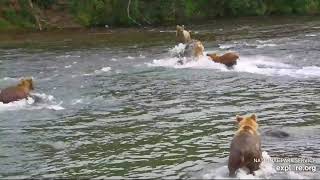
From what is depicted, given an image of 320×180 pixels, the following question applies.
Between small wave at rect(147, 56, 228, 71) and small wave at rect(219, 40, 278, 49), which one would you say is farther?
small wave at rect(219, 40, 278, 49)

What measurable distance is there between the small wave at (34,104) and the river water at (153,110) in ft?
0.12

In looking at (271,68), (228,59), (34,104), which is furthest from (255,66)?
(34,104)

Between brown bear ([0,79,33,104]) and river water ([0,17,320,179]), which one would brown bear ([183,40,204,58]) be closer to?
river water ([0,17,320,179])

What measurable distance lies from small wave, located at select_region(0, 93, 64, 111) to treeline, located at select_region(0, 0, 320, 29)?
28.9 metres

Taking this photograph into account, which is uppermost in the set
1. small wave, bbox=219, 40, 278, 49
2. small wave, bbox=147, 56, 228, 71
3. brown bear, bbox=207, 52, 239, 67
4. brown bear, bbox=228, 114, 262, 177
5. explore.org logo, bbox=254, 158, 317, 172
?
brown bear, bbox=228, 114, 262, 177

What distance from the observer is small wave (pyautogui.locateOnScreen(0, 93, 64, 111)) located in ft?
61.0

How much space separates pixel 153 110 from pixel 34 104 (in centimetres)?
394

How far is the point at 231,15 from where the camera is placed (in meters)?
53.5

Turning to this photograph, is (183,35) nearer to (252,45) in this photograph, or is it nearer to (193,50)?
(193,50)

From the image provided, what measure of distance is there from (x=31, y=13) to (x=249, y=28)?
17442mm

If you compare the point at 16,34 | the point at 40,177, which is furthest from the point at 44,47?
the point at 40,177

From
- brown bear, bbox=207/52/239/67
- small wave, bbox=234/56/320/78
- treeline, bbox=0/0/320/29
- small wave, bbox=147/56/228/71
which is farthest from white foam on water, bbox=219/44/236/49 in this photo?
treeline, bbox=0/0/320/29

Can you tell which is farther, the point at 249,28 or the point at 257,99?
the point at 249,28

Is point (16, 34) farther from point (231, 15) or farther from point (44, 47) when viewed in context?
point (231, 15)
